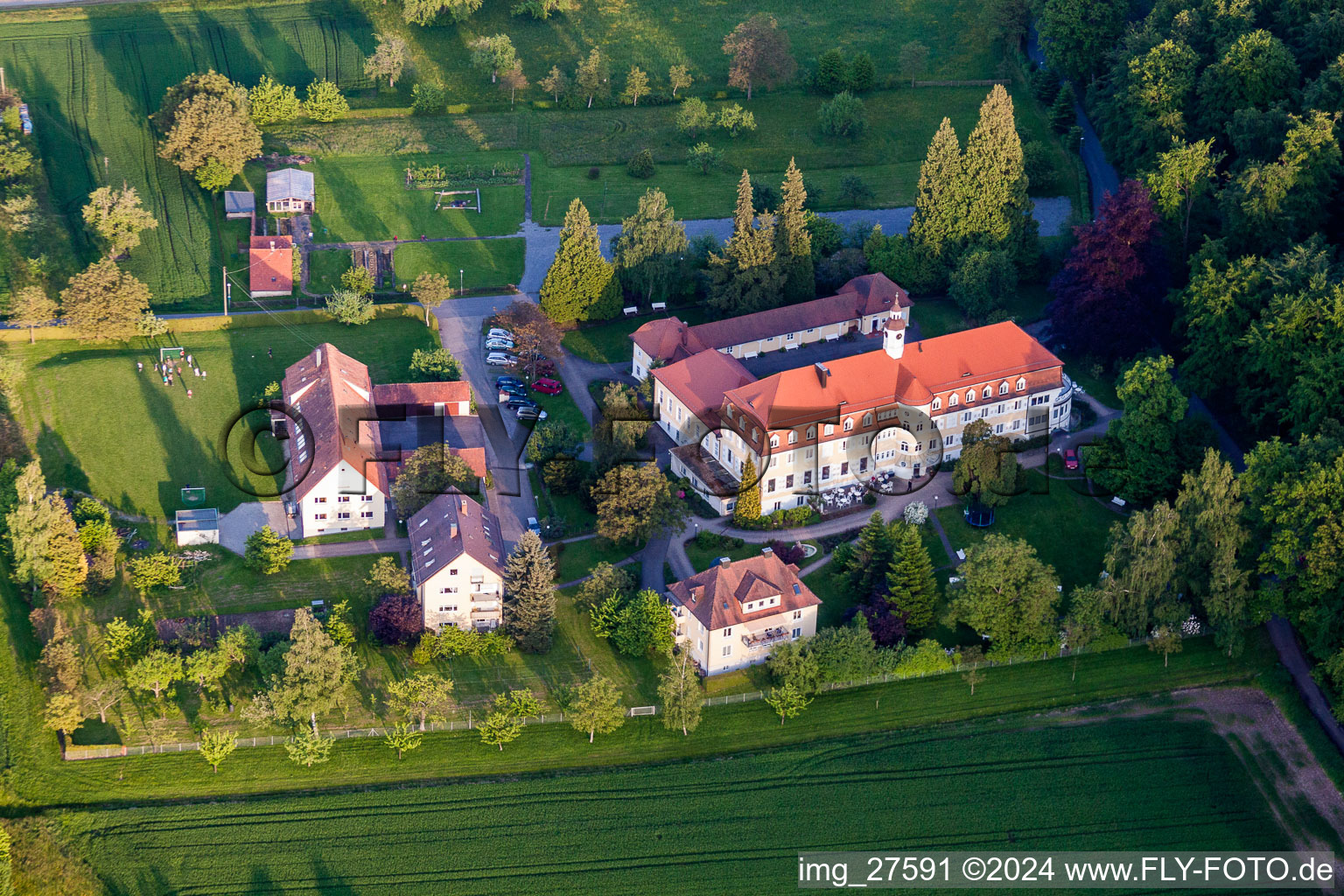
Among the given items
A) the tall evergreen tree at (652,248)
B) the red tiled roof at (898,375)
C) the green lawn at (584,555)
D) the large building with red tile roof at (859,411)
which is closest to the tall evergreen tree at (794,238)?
the tall evergreen tree at (652,248)

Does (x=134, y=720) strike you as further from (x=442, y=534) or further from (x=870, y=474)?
(x=870, y=474)

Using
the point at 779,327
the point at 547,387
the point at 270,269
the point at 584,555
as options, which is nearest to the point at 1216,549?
the point at 584,555

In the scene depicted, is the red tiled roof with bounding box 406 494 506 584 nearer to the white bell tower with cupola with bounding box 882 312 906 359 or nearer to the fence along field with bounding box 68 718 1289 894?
the fence along field with bounding box 68 718 1289 894

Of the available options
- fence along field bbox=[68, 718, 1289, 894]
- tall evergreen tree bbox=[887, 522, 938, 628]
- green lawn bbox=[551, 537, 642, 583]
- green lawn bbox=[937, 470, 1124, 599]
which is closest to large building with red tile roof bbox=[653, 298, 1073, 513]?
green lawn bbox=[937, 470, 1124, 599]

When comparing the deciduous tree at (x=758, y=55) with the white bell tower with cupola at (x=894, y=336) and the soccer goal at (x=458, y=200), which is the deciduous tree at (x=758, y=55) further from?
the white bell tower with cupola at (x=894, y=336)

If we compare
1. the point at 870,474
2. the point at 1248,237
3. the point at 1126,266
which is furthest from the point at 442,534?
the point at 1248,237
